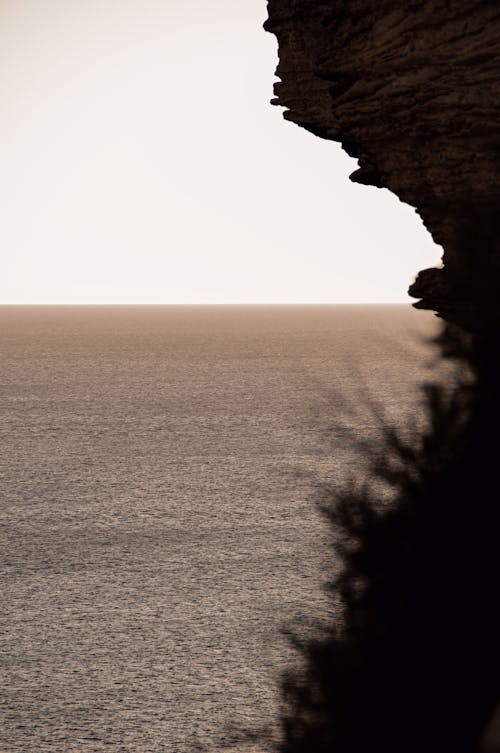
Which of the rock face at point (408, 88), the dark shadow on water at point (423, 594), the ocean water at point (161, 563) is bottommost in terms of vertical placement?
the ocean water at point (161, 563)

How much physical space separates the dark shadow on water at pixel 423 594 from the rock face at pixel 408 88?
3532 mm

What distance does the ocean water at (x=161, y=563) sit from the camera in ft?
21.3

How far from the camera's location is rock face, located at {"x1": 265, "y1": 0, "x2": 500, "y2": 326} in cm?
754

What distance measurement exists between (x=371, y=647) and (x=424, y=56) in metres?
6.30

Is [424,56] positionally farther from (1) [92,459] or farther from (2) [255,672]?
(1) [92,459]

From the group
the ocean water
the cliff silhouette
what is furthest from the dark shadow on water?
the ocean water

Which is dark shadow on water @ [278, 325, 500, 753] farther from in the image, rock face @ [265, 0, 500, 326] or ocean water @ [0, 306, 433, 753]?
rock face @ [265, 0, 500, 326]

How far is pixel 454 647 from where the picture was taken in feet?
9.21

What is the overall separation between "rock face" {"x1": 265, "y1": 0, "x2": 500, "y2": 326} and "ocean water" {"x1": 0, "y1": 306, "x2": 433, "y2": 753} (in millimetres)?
1942

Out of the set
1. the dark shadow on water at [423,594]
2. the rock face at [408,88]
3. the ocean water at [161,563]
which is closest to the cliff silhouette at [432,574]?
the dark shadow on water at [423,594]

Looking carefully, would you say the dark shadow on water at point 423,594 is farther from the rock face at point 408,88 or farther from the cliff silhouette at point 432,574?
the rock face at point 408,88

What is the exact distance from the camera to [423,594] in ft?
10.1

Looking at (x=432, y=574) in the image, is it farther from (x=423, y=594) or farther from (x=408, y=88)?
(x=408, y=88)

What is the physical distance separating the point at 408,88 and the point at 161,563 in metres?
6.31
